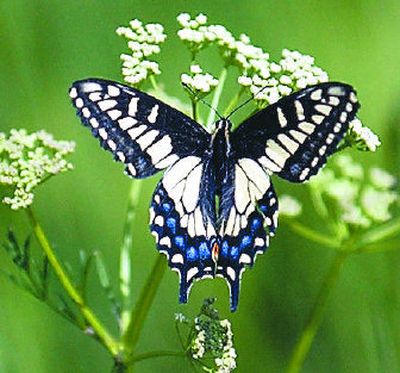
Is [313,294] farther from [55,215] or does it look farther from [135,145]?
[135,145]

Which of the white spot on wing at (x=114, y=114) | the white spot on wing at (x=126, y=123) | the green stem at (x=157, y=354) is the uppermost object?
the white spot on wing at (x=114, y=114)

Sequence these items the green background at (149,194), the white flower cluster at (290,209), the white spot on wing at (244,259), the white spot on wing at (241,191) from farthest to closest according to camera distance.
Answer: the green background at (149,194) < the white flower cluster at (290,209) < the white spot on wing at (241,191) < the white spot on wing at (244,259)

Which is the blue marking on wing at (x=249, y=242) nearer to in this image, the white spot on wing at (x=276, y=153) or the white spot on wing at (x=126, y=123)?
the white spot on wing at (x=276, y=153)

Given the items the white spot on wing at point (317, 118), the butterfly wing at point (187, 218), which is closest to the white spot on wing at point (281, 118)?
the white spot on wing at point (317, 118)

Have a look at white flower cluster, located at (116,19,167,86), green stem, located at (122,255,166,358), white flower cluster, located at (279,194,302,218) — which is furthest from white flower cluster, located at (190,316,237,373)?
white flower cluster, located at (279,194,302,218)

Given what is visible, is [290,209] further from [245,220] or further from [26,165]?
[26,165]

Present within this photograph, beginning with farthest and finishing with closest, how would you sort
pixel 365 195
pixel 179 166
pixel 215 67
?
1. pixel 215 67
2. pixel 365 195
3. pixel 179 166

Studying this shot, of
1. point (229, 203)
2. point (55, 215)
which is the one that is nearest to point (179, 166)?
point (229, 203)
